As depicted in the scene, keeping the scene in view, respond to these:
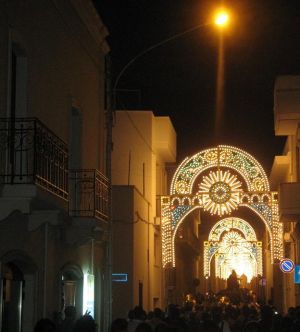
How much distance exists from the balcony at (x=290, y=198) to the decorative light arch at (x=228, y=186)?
220 cm

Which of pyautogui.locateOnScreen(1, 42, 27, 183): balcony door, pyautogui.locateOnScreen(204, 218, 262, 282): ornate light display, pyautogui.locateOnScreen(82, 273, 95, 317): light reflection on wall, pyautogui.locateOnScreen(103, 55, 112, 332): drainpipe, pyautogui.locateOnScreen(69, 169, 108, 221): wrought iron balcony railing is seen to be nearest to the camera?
pyautogui.locateOnScreen(1, 42, 27, 183): balcony door

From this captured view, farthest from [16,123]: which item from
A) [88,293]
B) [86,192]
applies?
[88,293]

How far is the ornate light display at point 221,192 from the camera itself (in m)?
31.5

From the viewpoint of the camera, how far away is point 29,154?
15297 mm

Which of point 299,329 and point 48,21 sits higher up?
point 48,21

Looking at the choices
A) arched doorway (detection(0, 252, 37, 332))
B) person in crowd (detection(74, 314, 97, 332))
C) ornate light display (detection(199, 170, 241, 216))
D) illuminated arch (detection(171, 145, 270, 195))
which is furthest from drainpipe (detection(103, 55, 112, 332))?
illuminated arch (detection(171, 145, 270, 195))

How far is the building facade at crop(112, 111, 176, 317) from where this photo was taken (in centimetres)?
2934

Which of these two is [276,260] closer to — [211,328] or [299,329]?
[299,329]

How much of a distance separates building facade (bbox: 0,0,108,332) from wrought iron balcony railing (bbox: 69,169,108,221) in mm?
28

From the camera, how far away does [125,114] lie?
34844 mm

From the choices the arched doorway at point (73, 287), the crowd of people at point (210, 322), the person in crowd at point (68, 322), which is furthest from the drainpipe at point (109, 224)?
the person in crowd at point (68, 322)

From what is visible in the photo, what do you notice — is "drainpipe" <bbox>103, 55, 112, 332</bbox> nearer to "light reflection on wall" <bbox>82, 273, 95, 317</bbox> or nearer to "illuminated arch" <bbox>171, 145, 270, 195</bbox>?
"light reflection on wall" <bbox>82, 273, 95, 317</bbox>

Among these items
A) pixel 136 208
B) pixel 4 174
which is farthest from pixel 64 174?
pixel 136 208

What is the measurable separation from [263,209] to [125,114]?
7000 millimetres
